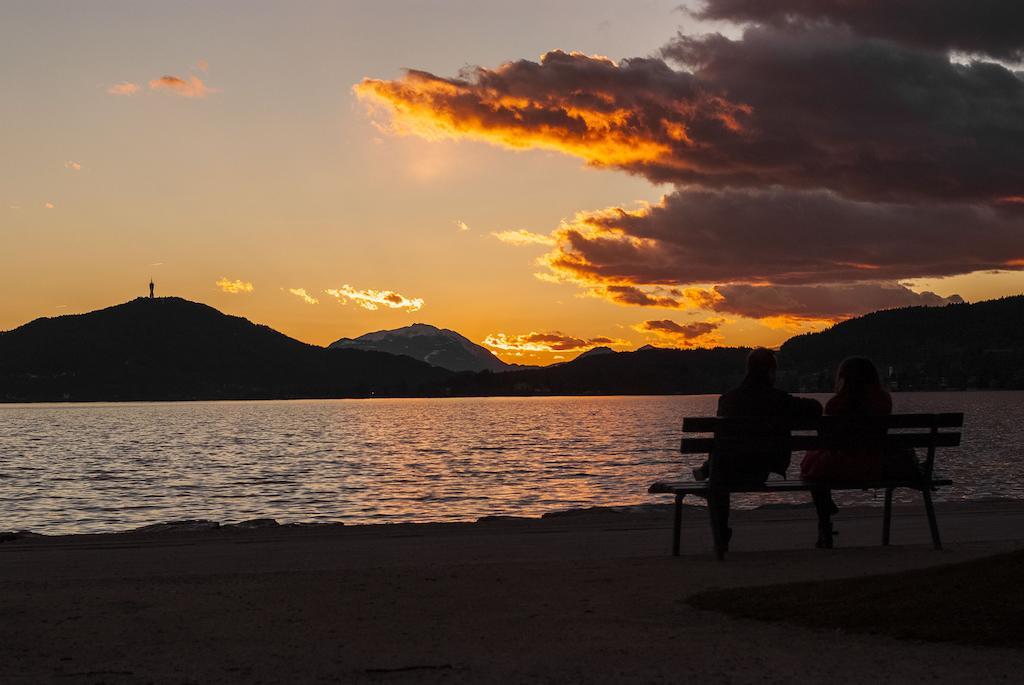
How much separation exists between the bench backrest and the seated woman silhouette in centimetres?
6

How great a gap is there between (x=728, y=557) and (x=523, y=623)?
3.47 metres

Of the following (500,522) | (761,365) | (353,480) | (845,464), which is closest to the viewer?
(845,464)

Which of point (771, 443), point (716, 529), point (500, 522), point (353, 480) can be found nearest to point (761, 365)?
point (771, 443)

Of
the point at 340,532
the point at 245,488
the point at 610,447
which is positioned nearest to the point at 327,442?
the point at 610,447

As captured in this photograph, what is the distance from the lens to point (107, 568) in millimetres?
10555

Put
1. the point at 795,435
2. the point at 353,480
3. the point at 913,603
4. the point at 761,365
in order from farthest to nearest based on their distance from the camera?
the point at 353,480
the point at 761,365
the point at 795,435
the point at 913,603

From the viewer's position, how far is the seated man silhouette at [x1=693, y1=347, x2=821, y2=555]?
9781mm

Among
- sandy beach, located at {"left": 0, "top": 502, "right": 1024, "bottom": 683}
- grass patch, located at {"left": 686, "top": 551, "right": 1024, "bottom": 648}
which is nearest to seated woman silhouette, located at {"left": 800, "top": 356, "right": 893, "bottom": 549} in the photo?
sandy beach, located at {"left": 0, "top": 502, "right": 1024, "bottom": 683}

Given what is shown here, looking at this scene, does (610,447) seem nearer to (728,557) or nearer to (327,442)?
→ (327,442)

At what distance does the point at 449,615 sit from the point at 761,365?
14.0 ft

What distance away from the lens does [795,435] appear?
9.66m

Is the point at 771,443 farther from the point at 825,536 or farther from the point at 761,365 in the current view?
the point at 825,536

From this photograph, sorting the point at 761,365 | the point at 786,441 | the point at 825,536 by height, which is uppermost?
the point at 761,365

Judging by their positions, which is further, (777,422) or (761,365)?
(761,365)
